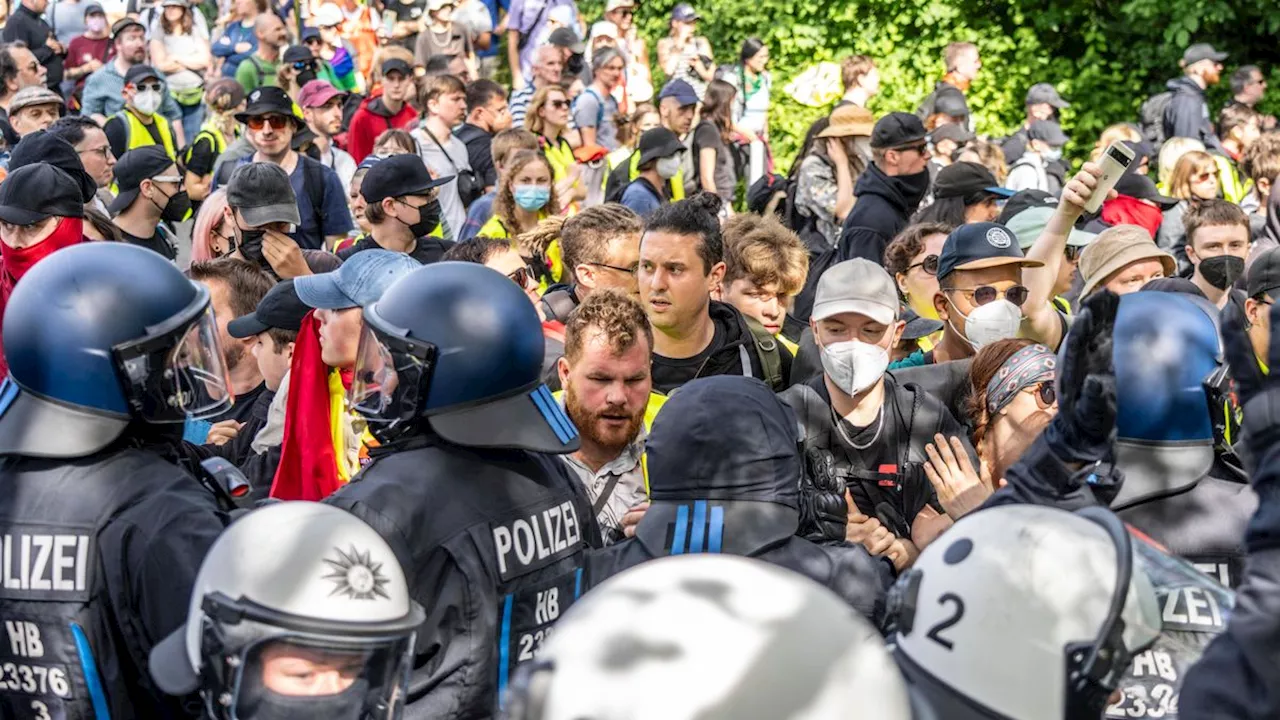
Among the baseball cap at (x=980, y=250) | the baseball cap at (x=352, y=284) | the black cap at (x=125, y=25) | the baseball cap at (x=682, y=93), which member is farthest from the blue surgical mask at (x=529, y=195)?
the black cap at (x=125, y=25)

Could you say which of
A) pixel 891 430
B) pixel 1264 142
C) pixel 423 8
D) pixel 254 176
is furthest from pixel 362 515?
pixel 423 8

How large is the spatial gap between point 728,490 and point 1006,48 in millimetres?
15325

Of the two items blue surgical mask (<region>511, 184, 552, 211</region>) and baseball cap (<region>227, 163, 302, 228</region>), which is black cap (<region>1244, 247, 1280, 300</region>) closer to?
blue surgical mask (<region>511, 184, 552, 211</region>)

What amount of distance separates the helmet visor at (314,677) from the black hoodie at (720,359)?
298 centimetres

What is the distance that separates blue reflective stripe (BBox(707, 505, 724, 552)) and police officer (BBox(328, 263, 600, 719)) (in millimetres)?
386

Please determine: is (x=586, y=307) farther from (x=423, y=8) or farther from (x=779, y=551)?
(x=423, y=8)

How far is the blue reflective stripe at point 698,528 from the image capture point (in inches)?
142

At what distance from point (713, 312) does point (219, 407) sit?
257 cm

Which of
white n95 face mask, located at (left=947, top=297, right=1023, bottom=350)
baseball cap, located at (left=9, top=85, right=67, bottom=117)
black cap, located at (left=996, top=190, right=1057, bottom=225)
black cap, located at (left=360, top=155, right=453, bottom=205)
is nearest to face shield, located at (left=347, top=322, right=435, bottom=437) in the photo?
white n95 face mask, located at (left=947, top=297, right=1023, bottom=350)

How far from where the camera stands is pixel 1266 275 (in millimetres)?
6160

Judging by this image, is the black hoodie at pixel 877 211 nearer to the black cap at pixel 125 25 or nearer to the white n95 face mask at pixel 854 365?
the white n95 face mask at pixel 854 365

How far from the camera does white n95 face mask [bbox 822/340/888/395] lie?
5270mm

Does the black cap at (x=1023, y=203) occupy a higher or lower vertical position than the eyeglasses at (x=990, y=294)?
lower

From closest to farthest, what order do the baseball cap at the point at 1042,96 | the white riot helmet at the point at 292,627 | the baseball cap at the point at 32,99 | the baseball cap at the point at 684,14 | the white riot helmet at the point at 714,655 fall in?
the white riot helmet at the point at 714,655
the white riot helmet at the point at 292,627
the baseball cap at the point at 32,99
the baseball cap at the point at 1042,96
the baseball cap at the point at 684,14
